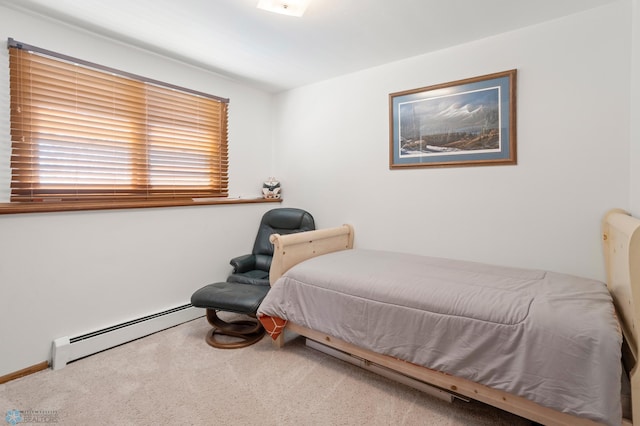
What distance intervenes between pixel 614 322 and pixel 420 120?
1865 mm

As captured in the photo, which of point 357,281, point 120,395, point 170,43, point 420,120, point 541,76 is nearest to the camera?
point 120,395

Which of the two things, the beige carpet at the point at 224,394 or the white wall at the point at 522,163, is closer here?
the beige carpet at the point at 224,394

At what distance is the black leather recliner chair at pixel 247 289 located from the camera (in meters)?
2.23

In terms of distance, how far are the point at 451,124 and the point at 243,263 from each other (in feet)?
7.26

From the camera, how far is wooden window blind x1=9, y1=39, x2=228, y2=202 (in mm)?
Answer: 1987

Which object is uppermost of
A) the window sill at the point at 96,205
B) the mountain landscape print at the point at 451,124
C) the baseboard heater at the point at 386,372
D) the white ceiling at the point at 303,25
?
the white ceiling at the point at 303,25

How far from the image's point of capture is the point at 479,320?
145 cm

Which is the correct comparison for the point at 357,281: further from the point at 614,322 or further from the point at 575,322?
the point at 614,322

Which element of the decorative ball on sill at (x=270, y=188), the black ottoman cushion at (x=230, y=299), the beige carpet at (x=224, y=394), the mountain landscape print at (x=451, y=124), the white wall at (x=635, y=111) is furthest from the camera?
the decorative ball on sill at (x=270, y=188)

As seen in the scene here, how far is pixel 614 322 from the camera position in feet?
4.12

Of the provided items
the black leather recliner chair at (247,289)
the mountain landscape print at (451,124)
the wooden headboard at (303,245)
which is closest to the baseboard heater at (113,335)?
the black leather recliner chair at (247,289)

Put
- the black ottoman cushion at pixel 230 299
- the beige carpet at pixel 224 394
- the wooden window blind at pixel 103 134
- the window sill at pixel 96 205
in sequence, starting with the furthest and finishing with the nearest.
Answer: the black ottoman cushion at pixel 230 299, the wooden window blind at pixel 103 134, the window sill at pixel 96 205, the beige carpet at pixel 224 394

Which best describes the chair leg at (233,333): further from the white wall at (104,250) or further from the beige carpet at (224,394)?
the white wall at (104,250)

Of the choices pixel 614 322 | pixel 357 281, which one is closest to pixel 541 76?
pixel 614 322
